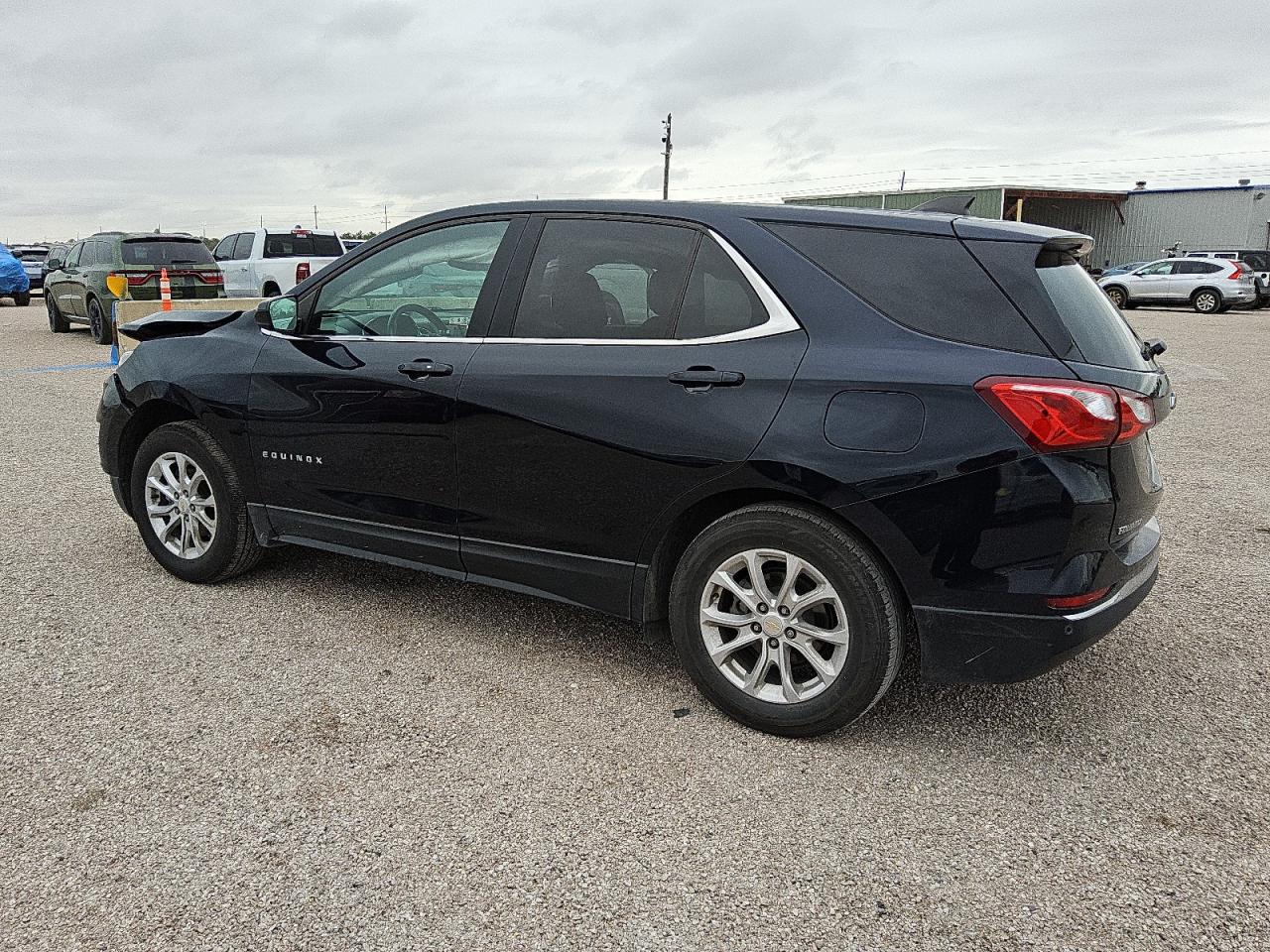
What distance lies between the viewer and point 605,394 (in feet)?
11.0

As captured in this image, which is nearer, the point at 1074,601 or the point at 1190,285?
the point at 1074,601

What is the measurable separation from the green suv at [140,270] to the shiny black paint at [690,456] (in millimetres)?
12684

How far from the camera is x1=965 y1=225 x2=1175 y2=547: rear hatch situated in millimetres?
2881

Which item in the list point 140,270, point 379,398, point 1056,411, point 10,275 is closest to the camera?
point 1056,411

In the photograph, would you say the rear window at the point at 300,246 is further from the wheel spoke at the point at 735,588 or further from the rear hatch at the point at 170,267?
the wheel spoke at the point at 735,588

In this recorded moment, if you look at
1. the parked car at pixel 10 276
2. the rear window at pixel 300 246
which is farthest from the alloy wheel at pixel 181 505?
the parked car at pixel 10 276

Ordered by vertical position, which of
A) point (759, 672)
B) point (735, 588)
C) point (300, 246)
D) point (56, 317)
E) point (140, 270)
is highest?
point (300, 246)

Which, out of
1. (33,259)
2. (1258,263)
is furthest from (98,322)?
(1258,263)

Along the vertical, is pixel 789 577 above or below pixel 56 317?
below

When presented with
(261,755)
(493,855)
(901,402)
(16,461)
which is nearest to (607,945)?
(493,855)

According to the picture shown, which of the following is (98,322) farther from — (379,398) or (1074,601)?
(1074,601)

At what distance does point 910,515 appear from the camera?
2.90 metres

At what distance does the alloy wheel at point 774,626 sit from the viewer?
10.1ft

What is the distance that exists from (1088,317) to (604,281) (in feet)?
5.08
